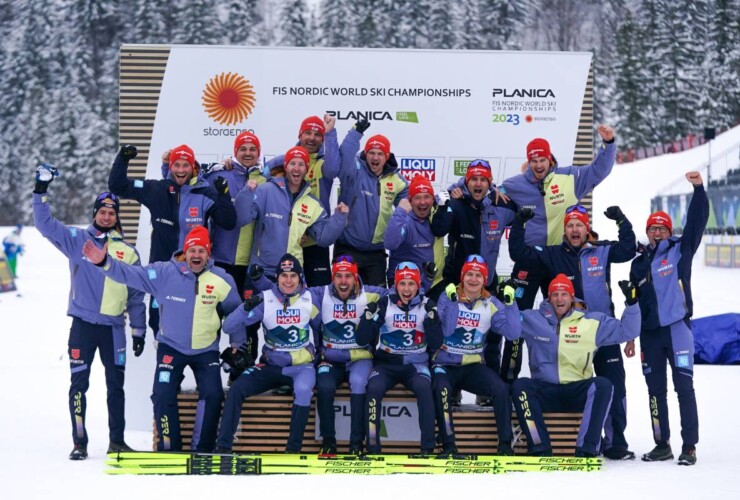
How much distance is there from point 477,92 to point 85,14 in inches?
2201

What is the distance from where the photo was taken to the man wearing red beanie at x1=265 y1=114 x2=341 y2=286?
24.8 feet

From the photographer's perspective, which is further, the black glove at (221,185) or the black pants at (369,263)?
the black pants at (369,263)

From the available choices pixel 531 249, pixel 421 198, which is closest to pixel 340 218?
pixel 421 198

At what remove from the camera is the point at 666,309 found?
709 centimetres

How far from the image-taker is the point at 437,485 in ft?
19.3

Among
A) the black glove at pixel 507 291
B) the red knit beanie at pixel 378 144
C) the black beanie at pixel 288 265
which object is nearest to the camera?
the black glove at pixel 507 291

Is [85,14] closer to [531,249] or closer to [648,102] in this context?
[648,102]

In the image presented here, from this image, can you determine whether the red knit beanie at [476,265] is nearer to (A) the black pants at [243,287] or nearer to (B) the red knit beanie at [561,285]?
(B) the red knit beanie at [561,285]

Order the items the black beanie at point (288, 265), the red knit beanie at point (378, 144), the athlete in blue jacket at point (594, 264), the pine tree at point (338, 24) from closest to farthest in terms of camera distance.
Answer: the black beanie at point (288, 265)
the athlete in blue jacket at point (594, 264)
the red knit beanie at point (378, 144)
the pine tree at point (338, 24)

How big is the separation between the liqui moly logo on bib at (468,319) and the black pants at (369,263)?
917mm

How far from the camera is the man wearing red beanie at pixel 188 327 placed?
6.88 m

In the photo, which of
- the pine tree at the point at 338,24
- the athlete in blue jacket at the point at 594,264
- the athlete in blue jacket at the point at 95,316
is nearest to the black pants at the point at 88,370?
the athlete in blue jacket at the point at 95,316

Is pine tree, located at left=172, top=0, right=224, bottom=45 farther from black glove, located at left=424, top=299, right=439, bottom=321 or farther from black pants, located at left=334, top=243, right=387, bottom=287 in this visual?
black glove, located at left=424, top=299, right=439, bottom=321

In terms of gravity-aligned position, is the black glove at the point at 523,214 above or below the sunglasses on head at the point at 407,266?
above
